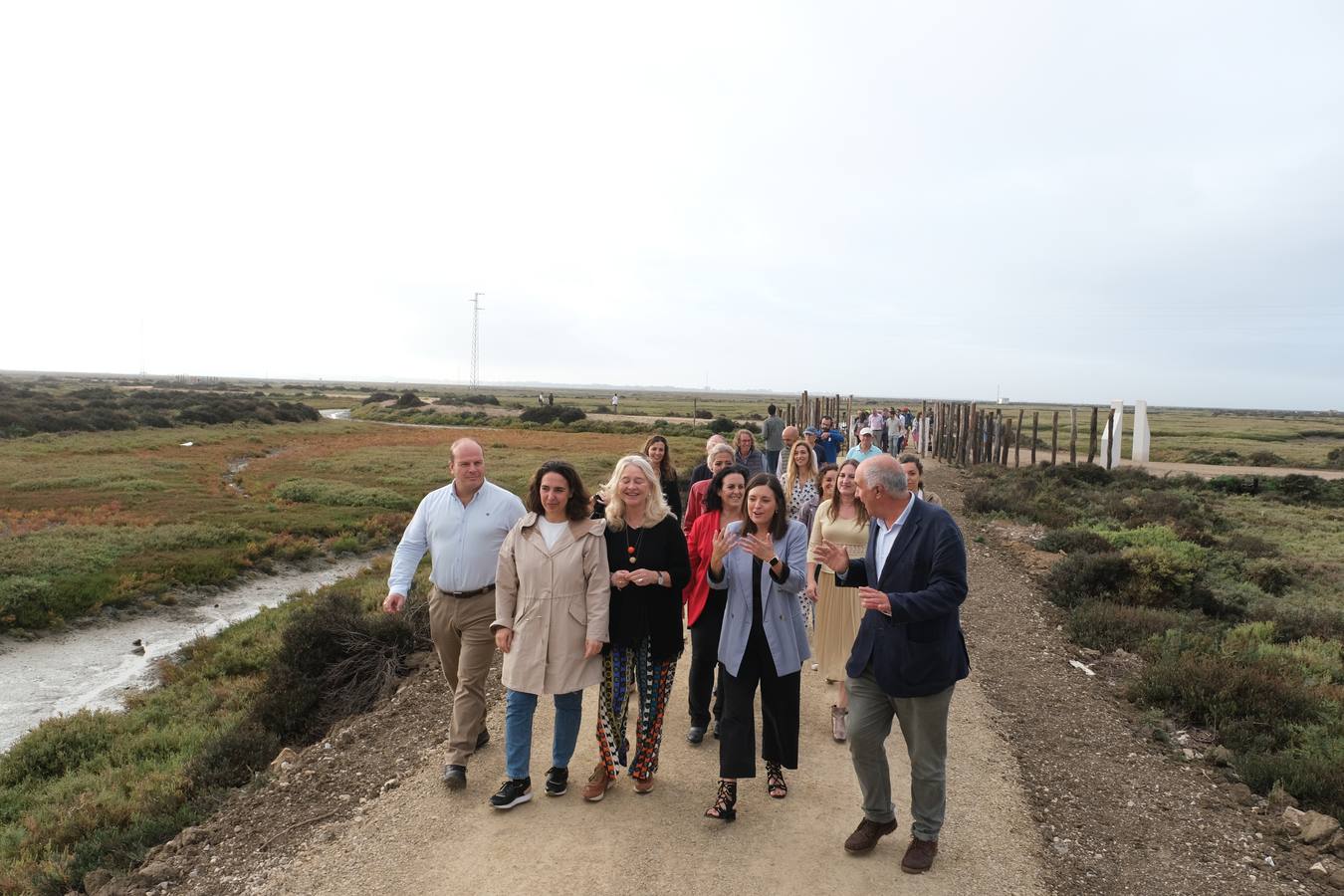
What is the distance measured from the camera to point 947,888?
160 inches

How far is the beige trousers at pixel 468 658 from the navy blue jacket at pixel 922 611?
2.53 meters

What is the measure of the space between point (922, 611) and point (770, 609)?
1048 millimetres

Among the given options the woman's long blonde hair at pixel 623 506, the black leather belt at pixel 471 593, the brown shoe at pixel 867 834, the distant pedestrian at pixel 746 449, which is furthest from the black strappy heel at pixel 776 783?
the distant pedestrian at pixel 746 449

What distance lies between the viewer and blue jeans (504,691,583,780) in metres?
4.74

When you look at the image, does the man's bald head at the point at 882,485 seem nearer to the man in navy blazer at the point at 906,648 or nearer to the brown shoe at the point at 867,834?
the man in navy blazer at the point at 906,648

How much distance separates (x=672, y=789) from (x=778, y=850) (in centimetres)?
89

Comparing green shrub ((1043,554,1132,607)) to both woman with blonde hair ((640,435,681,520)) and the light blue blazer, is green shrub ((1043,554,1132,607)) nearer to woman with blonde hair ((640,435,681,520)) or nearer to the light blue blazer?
woman with blonde hair ((640,435,681,520))

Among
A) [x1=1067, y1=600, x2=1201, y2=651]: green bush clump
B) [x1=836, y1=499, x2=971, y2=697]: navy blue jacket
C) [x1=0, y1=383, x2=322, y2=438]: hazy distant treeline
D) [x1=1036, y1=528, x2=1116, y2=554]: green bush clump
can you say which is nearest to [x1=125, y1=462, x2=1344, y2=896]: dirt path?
[x1=836, y1=499, x2=971, y2=697]: navy blue jacket

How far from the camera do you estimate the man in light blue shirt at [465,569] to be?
17.2 ft

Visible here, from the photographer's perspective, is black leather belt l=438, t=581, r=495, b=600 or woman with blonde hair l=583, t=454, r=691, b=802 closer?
woman with blonde hair l=583, t=454, r=691, b=802

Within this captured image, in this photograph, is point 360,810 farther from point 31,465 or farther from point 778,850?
point 31,465

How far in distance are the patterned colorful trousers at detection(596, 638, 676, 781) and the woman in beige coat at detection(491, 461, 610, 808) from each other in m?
0.21

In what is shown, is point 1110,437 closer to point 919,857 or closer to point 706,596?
point 706,596

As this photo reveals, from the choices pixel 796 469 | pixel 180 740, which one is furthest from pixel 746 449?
pixel 180 740
